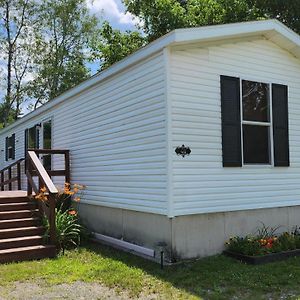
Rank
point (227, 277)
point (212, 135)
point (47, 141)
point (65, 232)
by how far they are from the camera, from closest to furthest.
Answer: point (227, 277) → point (212, 135) → point (65, 232) → point (47, 141)

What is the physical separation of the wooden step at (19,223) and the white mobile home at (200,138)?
1.46 metres

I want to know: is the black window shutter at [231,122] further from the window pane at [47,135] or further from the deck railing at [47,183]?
the window pane at [47,135]

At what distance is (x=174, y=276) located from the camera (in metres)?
5.68

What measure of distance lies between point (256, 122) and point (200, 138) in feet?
4.63

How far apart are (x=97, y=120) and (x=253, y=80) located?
3467mm

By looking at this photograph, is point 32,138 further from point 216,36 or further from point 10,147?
point 216,36

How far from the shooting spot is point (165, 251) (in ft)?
21.2

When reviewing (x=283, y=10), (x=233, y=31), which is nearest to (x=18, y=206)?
(x=233, y=31)

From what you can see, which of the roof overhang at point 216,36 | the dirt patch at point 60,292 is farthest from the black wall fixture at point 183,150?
the dirt patch at point 60,292

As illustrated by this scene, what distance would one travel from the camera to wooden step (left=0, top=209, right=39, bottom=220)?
7949 mm

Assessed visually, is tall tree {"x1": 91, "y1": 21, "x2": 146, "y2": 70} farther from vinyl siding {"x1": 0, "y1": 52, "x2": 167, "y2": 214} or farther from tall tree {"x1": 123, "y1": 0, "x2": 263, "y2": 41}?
vinyl siding {"x1": 0, "y1": 52, "x2": 167, "y2": 214}

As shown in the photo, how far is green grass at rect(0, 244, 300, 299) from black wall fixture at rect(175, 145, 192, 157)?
68.3 inches

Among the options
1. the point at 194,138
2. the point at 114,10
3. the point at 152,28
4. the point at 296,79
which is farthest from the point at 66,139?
the point at 114,10

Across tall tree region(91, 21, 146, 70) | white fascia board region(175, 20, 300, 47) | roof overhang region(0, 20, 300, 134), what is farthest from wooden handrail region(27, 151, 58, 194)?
tall tree region(91, 21, 146, 70)
